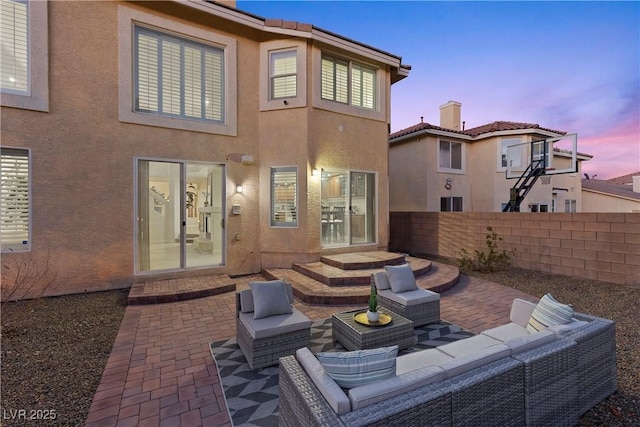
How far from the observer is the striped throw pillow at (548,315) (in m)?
3.22

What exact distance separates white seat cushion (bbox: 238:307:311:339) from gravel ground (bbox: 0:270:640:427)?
1.80 m

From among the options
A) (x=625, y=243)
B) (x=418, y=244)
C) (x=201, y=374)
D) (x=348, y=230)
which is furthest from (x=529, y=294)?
(x=201, y=374)

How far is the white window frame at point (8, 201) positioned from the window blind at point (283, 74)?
6.35 m

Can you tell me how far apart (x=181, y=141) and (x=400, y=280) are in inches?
267

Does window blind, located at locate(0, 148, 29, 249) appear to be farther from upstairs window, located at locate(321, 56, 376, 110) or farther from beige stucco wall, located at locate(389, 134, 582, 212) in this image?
beige stucco wall, located at locate(389, 134, 582, 212)

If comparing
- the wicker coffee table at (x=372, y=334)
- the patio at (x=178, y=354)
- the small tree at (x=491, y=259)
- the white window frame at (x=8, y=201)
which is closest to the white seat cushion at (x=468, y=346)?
the wicker coffee table at (x=372, y=334)

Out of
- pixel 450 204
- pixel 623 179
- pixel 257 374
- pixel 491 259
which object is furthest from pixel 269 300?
pixel 623 179

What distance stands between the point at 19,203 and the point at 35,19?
163 inches

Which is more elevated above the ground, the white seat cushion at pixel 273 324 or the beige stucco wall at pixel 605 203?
the beige stucco wall at pixel 605 203

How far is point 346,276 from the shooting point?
721cm

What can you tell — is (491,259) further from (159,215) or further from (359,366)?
(159,215)

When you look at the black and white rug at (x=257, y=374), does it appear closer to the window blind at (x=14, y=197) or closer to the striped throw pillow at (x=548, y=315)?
the striped throw pillow at (x=548, y=315)

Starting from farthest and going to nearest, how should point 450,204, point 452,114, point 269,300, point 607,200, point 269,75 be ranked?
point 607,200 → point 452,114 → point 450,204 → point 269,75 → point 269,300

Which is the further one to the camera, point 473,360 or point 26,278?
point 26,278
